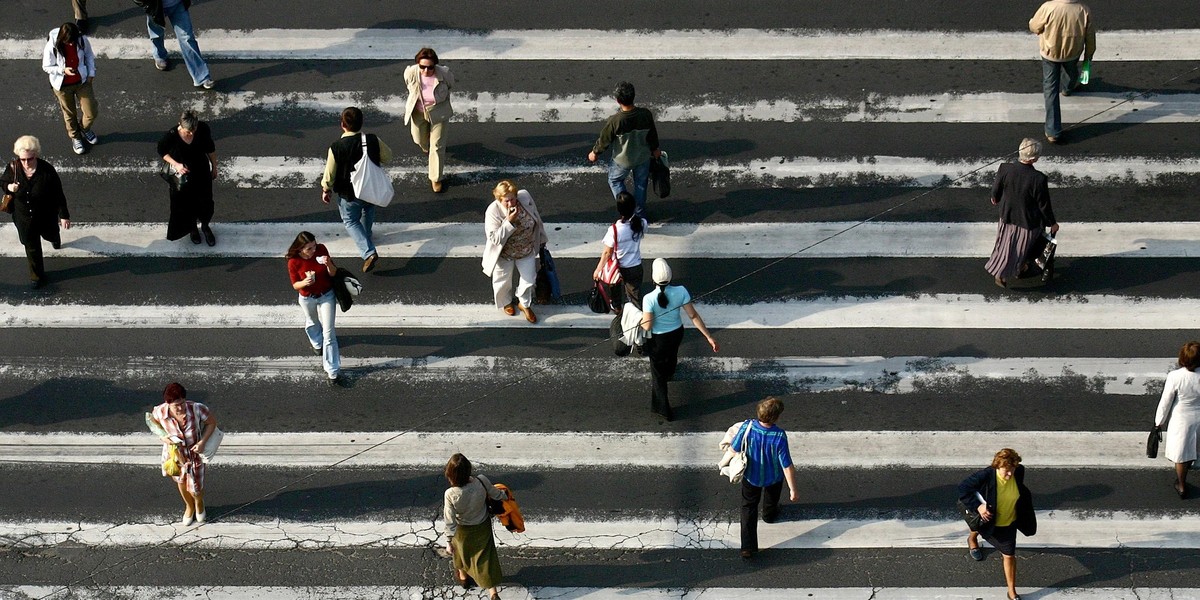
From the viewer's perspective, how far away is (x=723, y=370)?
39.4 feet

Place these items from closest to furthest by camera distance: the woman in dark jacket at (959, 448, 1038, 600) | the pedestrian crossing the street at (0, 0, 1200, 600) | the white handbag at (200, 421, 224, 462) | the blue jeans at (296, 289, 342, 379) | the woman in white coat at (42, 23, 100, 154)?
1. the woman in dark jacket at (959, 448, 1038, 600)
2. the white handbag at (200, 421, 224, 462)
3. the pedestrian crossing the street at (0, 0, 1200, 600)
4. the blue jeans at (296, 289, 342, 379)
5. the woman in white coat at (42, 23, 100, 154)

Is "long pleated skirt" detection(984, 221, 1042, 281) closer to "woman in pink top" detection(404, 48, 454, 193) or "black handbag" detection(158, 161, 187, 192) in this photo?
"woman in pink top" detection(404, 48, 454, 193)

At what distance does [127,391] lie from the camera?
12031mm

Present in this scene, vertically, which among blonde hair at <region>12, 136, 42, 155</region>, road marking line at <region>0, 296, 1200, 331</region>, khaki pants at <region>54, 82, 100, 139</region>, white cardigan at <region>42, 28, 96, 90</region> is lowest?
road marking line at <region>0, 296, 1200, 331</region>

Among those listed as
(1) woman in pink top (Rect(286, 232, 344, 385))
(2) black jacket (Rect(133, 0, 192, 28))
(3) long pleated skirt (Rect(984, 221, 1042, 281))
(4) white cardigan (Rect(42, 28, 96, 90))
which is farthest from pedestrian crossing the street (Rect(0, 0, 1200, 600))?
(4) white cardigan (Rect(42, 28, 96, 90))

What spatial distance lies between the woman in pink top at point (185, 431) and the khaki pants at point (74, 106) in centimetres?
454

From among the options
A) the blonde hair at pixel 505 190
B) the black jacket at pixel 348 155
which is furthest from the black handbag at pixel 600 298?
the black jacket at pixel 348 155

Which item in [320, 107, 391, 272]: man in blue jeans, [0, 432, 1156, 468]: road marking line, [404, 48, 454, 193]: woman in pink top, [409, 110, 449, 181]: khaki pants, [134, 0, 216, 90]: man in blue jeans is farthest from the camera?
[134, 0, 216, 90]: man in blue jeans

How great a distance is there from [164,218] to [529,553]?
5.53 meters

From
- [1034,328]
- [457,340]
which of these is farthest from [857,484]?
[457,340]

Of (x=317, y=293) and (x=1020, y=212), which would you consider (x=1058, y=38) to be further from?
(x=317, y=293)

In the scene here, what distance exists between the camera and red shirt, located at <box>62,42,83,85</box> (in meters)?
13.4

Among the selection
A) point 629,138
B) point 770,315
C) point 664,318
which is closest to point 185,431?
point 664,318

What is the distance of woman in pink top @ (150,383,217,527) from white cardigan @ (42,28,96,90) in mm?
4510
